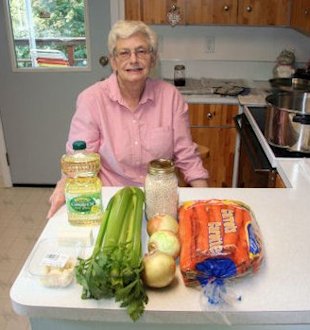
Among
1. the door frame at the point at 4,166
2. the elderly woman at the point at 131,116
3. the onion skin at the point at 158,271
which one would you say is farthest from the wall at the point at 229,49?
the onion skin at the point at 158,271

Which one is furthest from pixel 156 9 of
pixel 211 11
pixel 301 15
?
pixel 301 15

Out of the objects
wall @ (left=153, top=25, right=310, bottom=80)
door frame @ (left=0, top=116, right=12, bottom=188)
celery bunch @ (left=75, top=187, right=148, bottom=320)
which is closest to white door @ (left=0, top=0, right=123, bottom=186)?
door frame @ (left=0, top=116, right=12, bottom=188)

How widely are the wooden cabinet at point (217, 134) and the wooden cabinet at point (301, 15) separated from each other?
0.61 m

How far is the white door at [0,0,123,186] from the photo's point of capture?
2807mm

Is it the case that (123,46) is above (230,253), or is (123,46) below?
above

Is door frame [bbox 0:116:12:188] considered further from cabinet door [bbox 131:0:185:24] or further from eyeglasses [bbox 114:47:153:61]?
eyeglasses [bbox 114:47:153:61]

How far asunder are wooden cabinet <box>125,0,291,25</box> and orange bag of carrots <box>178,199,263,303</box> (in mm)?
2082

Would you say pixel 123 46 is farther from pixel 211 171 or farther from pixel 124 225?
pixel 211 171

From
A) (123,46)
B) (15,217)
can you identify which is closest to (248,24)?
(123,46)

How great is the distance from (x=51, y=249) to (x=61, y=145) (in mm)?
2312

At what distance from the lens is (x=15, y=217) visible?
274cm

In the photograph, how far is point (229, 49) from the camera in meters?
2.98

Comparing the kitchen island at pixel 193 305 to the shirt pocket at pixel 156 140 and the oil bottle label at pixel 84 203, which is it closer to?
the oil bottle label at pixel 84 203

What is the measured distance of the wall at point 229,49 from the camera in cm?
294
